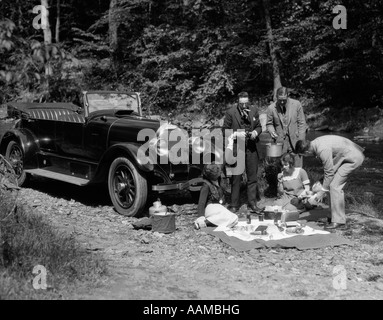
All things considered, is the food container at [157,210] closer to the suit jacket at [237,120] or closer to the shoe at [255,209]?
the shoe at [255,209]

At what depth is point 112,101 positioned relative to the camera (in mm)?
8867

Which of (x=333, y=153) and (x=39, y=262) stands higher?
(x=333, y=153)

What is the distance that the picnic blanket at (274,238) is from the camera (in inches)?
231

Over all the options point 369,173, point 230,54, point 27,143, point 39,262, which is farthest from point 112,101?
point 230,54

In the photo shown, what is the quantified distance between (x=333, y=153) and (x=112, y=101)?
12.9ft

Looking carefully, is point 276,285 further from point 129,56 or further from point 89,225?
point 129,56

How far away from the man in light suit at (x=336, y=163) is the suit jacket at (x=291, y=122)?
1.04 m

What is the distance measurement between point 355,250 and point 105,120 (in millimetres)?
4260

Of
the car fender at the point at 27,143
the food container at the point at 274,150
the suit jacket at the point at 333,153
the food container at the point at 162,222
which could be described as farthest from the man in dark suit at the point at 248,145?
the car fender at the point at 27,143

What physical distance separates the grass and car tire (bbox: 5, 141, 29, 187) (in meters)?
4.22

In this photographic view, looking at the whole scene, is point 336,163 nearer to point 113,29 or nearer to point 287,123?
point 287,123

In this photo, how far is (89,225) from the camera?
693 centimetres

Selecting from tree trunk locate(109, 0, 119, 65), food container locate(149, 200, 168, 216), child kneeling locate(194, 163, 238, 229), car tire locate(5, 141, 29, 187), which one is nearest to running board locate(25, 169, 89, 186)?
car tire locate(5, 141, 29, 187)
